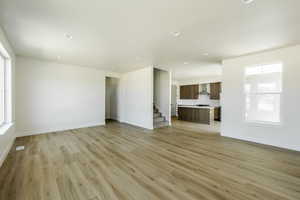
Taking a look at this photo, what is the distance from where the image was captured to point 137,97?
653cm

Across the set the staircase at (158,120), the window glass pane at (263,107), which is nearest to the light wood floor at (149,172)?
the window glass pane at (263,107)

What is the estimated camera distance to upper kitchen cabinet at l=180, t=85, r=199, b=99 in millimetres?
9211

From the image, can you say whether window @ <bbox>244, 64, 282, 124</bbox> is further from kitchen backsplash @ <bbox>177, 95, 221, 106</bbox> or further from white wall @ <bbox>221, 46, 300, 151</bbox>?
kitchen backsplash @ <bbox>177, 95, 221, 106</bbox>

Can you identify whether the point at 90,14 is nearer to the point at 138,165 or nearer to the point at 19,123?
the point at 138,165

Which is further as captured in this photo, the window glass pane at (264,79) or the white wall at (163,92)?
the white wall at (163,92)

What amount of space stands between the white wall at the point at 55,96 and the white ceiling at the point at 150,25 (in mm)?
1184

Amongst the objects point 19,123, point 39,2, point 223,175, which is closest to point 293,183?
point 223,175

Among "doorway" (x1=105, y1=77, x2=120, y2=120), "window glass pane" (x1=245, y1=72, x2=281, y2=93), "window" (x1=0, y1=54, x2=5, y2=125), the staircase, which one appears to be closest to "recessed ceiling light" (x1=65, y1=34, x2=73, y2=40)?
"window" (x1=0, y1=54, x2=5, y2=125)

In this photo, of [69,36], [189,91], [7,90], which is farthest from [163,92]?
[7,90]

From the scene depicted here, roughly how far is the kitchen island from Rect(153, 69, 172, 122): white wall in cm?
180

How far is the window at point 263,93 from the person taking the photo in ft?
12.9

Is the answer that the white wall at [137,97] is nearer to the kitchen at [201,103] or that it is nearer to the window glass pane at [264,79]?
the kitchen at [201,103]

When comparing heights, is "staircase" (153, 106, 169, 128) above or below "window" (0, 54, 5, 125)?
below

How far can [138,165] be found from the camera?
2676mm
